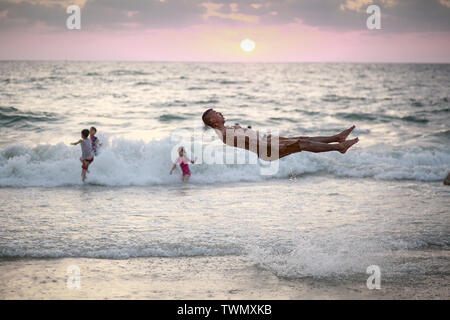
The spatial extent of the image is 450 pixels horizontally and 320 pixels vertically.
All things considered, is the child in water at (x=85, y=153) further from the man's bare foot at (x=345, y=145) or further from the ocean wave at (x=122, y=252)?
the man's bare foot at (x=345, y=145)

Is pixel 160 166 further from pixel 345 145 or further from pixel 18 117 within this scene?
pixel 18 117

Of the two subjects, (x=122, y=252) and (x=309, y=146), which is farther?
(x=122, y=252)

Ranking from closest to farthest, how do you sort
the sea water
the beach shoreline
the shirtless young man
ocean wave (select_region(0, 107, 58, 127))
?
the beach shoreline < the shirtless young man < the sea water < ocean wave (select_region(0, 107, 58, 127))

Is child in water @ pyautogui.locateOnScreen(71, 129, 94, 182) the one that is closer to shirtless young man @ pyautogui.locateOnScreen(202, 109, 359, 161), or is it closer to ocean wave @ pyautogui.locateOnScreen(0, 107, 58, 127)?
shirtless young man @ pyautogui.locateOnScreen(202, 109, 359, 161)

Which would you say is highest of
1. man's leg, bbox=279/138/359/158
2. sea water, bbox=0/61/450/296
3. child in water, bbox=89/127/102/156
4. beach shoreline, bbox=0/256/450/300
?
man's leg, bbox=279/138/359/158

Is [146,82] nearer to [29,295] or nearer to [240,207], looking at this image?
[240,207]

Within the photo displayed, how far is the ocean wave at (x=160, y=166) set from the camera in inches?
538

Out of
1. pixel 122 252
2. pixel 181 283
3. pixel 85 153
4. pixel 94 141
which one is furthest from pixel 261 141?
pixel 94 141

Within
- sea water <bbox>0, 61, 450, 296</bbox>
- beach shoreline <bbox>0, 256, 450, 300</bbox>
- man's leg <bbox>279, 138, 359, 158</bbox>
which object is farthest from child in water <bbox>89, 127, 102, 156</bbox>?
man's leg <bbox>279, 138, 359, 158</bbox>

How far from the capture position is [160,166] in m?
14.8

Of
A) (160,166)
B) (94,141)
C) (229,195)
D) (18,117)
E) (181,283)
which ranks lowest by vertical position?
(181,283)

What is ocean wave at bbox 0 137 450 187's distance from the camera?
538 inches

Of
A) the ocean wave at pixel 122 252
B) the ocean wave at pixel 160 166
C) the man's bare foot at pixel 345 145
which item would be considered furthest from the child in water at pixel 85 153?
the man's bare foot at pixel 345 145

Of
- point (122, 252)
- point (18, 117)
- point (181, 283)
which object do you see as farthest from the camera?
point (18, 117)
